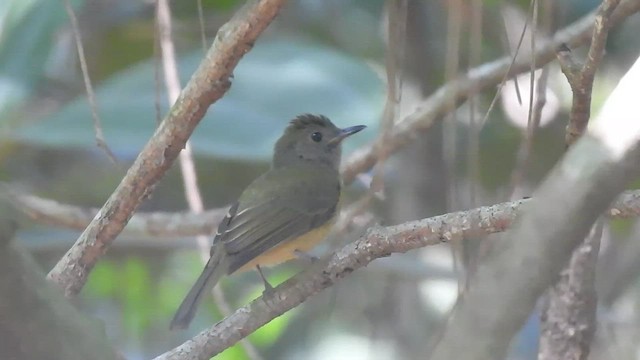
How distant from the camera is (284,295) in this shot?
216cm

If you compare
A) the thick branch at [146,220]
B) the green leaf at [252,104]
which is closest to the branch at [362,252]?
the thick branch at [146,220]

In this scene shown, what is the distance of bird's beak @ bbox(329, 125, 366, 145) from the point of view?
150 inches

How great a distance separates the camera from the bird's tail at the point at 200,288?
9.24 ft

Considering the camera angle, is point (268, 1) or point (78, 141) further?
point (78, 141)

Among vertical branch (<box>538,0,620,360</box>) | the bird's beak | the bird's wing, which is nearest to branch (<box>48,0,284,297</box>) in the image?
the bird's wing

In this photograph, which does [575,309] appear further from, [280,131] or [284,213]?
[280,131]

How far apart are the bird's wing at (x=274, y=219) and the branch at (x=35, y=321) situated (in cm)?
210

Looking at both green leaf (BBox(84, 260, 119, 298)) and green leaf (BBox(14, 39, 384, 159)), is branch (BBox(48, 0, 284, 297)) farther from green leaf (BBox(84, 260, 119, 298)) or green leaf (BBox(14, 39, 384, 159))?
green leaf (BBox(84, 260, 119, 298))

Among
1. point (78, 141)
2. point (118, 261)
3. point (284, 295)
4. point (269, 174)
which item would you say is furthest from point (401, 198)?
point (284, 295)

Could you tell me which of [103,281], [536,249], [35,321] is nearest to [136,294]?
[103,281]

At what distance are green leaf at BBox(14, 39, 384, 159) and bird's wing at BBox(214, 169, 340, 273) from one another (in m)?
0.33

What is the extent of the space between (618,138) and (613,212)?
3.83ft

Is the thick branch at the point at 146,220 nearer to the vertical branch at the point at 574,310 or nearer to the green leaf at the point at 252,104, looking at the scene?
the green leaf at the point at 252,104

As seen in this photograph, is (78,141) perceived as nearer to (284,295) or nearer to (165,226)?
(165,226)
